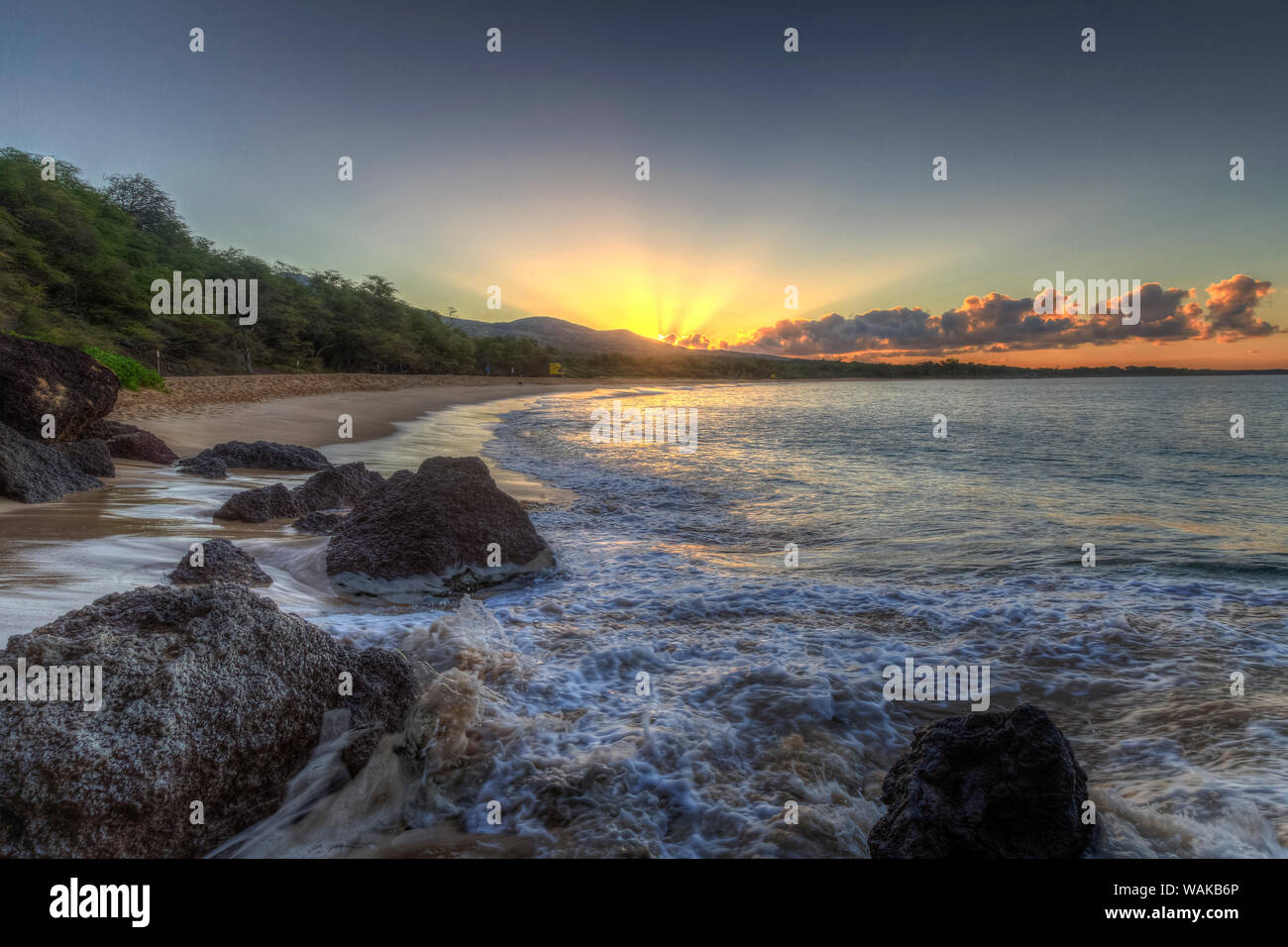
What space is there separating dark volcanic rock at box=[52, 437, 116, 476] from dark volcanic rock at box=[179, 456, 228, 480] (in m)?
1.16

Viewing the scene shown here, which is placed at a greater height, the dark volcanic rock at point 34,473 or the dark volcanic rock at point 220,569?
the dark volcanic rock at point 34,473

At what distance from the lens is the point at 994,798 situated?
8.47ft

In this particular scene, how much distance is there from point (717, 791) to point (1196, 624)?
5097 millimetres

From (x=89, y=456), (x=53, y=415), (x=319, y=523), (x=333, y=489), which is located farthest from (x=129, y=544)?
(x=53, y=415)

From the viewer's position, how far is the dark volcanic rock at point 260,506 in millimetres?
7246

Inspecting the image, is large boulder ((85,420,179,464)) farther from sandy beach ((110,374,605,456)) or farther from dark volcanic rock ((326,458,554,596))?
dark volcanic rock ((326,458,554,596))

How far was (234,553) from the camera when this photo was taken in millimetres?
5227

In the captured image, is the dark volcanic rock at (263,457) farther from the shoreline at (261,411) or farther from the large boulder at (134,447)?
the shoreline at (261,411)

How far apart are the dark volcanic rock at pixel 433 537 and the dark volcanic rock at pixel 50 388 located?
6225 mm

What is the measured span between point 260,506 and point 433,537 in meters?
2.82

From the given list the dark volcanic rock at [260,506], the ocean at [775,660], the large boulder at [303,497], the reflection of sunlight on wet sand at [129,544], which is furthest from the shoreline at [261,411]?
the ocean at [775,660]

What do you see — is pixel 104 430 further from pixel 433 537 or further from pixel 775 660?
pixel 775 660

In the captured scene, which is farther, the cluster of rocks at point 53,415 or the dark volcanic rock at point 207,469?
the dark volcanic rock at point 207,469
